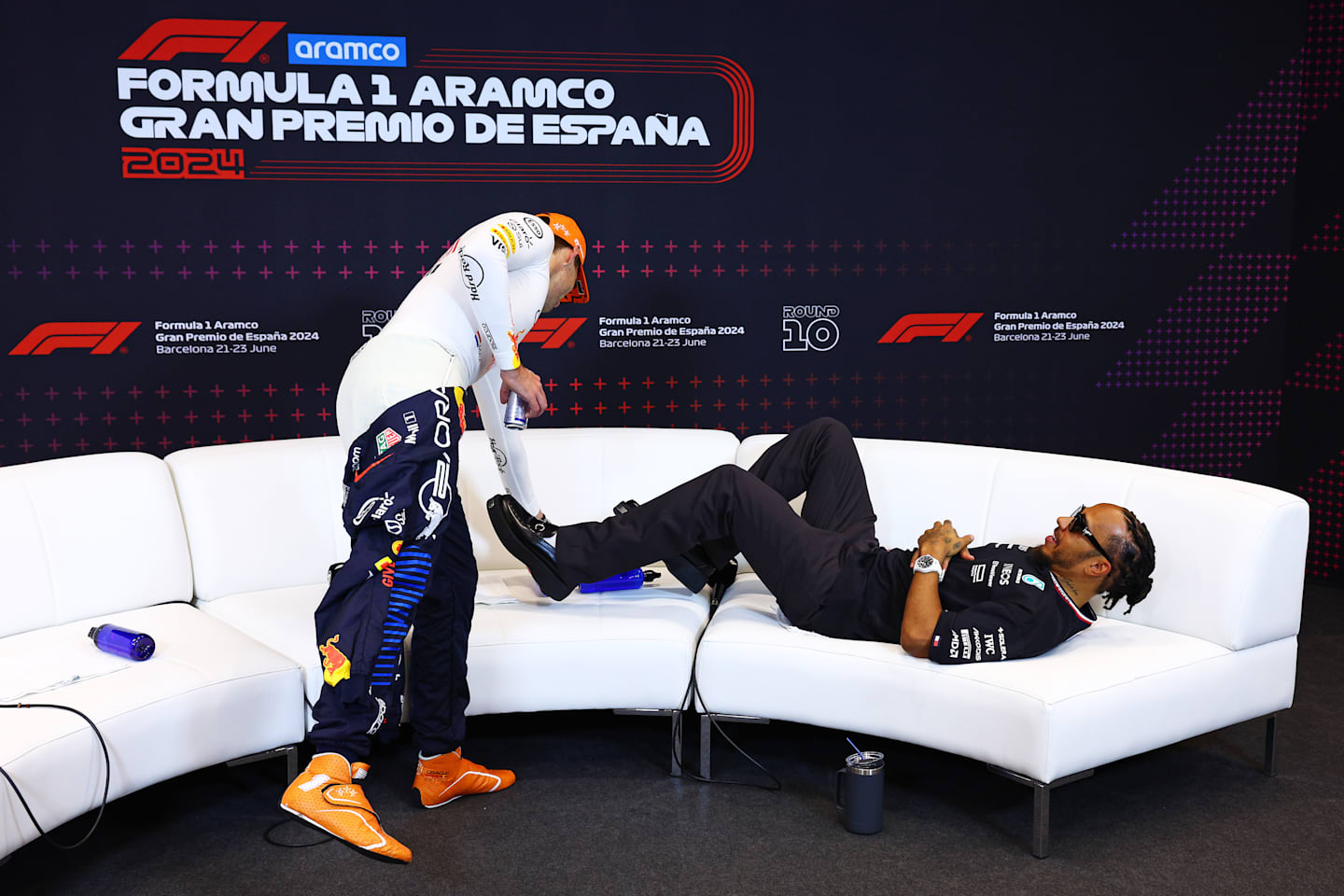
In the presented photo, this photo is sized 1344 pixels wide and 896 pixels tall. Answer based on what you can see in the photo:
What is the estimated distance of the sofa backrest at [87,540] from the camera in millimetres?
2969

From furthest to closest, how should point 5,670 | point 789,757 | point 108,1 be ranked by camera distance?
1. point 108,1
2. point 789,757
3. point 5,670

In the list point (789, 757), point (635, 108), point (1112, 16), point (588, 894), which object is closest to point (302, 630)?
point (588, 894)

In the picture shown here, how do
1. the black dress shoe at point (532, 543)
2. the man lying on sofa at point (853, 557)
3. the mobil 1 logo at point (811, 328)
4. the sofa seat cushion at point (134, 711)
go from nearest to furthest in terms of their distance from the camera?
the sofa seat cushion at point (134, 711) → the man lying on sofa at point (853, 557) → the black dress shoe at point (532, 543) → the mobil 1 logo at point (811, 328)

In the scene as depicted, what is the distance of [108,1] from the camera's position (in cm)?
415

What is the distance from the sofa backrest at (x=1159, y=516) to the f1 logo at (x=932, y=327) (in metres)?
1.35

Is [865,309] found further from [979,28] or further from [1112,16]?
[1112,16]

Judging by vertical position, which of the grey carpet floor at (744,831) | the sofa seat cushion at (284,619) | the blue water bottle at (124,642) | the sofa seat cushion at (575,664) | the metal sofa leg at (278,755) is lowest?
the grey carpet floor at (744,831)

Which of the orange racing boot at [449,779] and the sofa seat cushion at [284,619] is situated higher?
the sofa seat cushion at [284,619]

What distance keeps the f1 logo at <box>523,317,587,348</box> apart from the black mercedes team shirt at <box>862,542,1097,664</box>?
200 centimetres

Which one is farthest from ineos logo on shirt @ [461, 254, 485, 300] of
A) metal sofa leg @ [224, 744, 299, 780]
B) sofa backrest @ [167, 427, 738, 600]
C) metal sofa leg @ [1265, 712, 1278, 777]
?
metal sofa leg @ [1265, 712, 1278, 777]

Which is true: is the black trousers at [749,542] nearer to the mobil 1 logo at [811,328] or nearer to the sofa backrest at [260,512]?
the sofa backrest at [260,512]

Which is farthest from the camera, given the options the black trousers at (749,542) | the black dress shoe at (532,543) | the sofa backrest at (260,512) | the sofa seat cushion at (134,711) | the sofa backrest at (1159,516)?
the sofa backrest at (260,512)

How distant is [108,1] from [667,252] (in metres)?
2.17

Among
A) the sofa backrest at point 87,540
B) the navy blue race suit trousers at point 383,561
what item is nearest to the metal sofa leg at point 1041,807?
the navy blue race suit trousers at point 383,561
